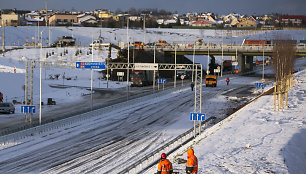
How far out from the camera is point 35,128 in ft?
115

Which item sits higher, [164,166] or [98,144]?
[164,166]

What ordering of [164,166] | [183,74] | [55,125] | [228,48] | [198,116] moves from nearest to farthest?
[164,166] → [198,116] → [55,125] → [183,74] → [228,48]

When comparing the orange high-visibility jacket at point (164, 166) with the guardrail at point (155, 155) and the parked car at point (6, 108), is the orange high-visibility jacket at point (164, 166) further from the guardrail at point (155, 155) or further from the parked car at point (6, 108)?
the parked car at point (6, 108)

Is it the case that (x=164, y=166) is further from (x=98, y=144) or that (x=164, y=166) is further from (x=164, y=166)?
(x=98, y=144)

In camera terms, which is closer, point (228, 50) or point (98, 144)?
point (98, 144)

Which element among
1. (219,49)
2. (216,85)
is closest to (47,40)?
(219,49)

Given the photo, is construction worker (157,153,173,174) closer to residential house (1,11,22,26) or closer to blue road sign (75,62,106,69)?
blue road sign (75,62,106,69)

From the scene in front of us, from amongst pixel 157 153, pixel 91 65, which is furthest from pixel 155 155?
pixel 91 65

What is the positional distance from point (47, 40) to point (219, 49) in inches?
2703

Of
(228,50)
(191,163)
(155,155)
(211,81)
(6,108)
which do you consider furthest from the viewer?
(228,50)

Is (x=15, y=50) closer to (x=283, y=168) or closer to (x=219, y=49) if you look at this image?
(x=219, y=49)

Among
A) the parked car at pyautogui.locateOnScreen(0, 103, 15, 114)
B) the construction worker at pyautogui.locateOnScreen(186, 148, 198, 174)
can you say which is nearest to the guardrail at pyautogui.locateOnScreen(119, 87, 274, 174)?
the construction worker at pyautogui.locateOnScreen(186, 148, 198, 174)

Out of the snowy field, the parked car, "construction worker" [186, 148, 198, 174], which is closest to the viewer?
"construction worker" [186, 148, 198, 174]

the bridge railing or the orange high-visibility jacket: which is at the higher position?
the bridge railing
